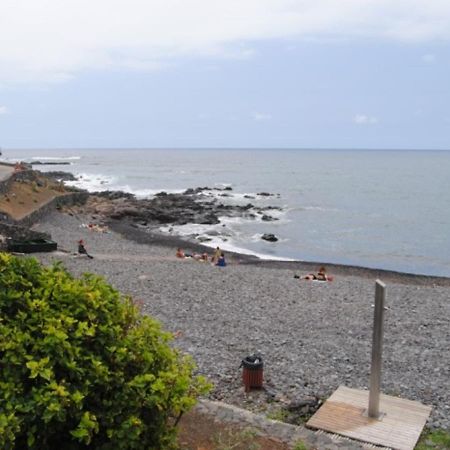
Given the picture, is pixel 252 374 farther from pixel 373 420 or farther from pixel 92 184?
pixel 92 184

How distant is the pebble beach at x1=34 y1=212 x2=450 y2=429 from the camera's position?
10.1m

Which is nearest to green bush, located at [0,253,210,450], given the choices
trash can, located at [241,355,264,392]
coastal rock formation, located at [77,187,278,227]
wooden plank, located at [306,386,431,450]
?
wooden plank, located at [306,386,431,450]

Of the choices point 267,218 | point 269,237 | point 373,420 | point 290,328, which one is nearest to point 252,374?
point 373,420

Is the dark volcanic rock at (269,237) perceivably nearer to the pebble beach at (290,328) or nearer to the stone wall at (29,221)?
the stone wall at (29,221)

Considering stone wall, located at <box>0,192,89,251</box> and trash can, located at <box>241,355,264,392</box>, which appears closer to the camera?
trash can, located at <box>241,355,264,392</box>

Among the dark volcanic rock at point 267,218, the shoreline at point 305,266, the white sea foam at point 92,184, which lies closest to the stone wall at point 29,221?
the shoreline at point 305,266

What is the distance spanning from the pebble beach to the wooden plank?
0.39 metres

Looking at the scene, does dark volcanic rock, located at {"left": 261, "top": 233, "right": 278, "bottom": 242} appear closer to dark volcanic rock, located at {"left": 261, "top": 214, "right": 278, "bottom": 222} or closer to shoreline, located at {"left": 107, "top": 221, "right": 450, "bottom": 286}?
Answer: shoreline, located at {"left": 107, "top": 221, "right": 450, "bottom": 286}

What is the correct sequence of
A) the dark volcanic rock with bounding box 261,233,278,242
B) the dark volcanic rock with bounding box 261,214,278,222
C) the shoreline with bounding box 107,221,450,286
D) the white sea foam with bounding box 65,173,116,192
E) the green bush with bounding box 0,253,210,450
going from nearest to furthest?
the green bush with bounding box 0,253,210,450
the shoreline with bounding box 107,221,450,286
the dark volcanic rock with bounding box 261,233,278,242
the dark volcanic rock with bounding box 261,214,278,222
the white sea foam with bounding box 65,173,116,192

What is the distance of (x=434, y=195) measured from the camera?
86.6 metres

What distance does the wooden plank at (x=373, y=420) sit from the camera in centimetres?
774

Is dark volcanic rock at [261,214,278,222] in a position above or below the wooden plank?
below

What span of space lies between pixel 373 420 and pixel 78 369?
539 cm

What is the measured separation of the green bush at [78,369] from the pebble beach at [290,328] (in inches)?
177
